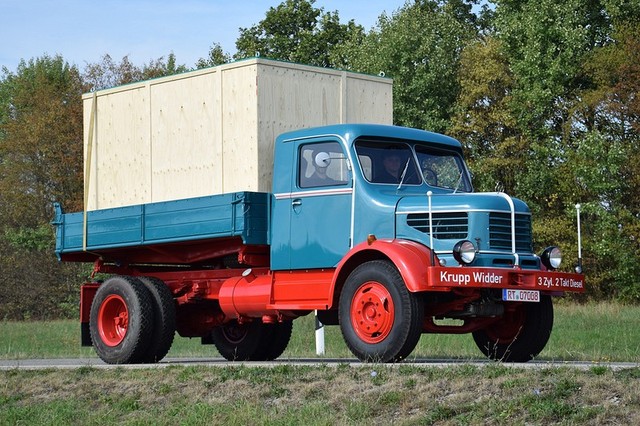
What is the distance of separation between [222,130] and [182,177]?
1021 mm

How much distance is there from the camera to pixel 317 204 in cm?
1565

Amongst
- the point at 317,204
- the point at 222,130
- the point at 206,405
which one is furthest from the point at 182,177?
the point at 206,405

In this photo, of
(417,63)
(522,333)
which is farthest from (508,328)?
(417,63)

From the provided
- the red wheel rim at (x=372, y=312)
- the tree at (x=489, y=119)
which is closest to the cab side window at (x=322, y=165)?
the red wheel rim at (x=372, y=312)

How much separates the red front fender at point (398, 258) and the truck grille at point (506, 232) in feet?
2.74

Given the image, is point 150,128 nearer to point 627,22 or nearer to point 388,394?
point 388,394

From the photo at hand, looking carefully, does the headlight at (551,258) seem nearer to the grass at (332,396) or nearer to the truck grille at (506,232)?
the truck grille at (506,232)

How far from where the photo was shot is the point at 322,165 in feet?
50.5

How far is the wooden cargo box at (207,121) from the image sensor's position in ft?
54.5

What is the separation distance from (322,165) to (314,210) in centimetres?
61

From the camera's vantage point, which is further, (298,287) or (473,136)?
(473,136)

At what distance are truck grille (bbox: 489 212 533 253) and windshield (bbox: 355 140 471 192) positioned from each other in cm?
146

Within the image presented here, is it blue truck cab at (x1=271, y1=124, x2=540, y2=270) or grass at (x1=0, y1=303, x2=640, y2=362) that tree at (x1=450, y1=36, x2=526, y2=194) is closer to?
grass at (x1=0, y1=303, x2=640, y2=362)

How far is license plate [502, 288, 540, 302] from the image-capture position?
46.4 ft
